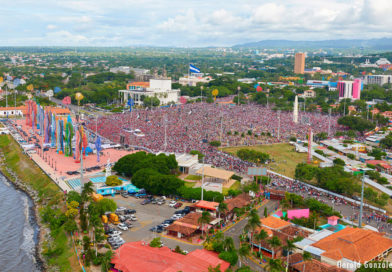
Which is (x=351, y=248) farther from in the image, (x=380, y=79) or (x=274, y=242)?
(x=380, y=79)

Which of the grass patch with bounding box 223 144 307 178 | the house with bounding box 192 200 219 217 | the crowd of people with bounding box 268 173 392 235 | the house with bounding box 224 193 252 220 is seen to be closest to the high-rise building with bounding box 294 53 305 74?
the grass patch with bounding box 223 144 307 178

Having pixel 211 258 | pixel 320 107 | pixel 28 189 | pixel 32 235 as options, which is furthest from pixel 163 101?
pixel 211 258

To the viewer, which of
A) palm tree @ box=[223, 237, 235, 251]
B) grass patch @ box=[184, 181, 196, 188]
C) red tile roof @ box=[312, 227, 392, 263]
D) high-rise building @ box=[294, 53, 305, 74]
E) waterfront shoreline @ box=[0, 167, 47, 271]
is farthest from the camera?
high-rise building @ box=[294, 53, 305, 74]

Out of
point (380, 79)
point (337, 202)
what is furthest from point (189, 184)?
point (380, 79)

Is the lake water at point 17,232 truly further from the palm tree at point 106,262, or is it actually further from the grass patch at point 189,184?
the grass patch at point 189,184

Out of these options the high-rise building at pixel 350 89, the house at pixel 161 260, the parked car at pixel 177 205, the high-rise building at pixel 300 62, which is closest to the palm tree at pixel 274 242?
the house at pixel 161 260

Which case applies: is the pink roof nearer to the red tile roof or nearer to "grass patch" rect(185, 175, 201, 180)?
the red tile roof

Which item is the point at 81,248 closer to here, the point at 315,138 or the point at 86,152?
the point at 86,152
